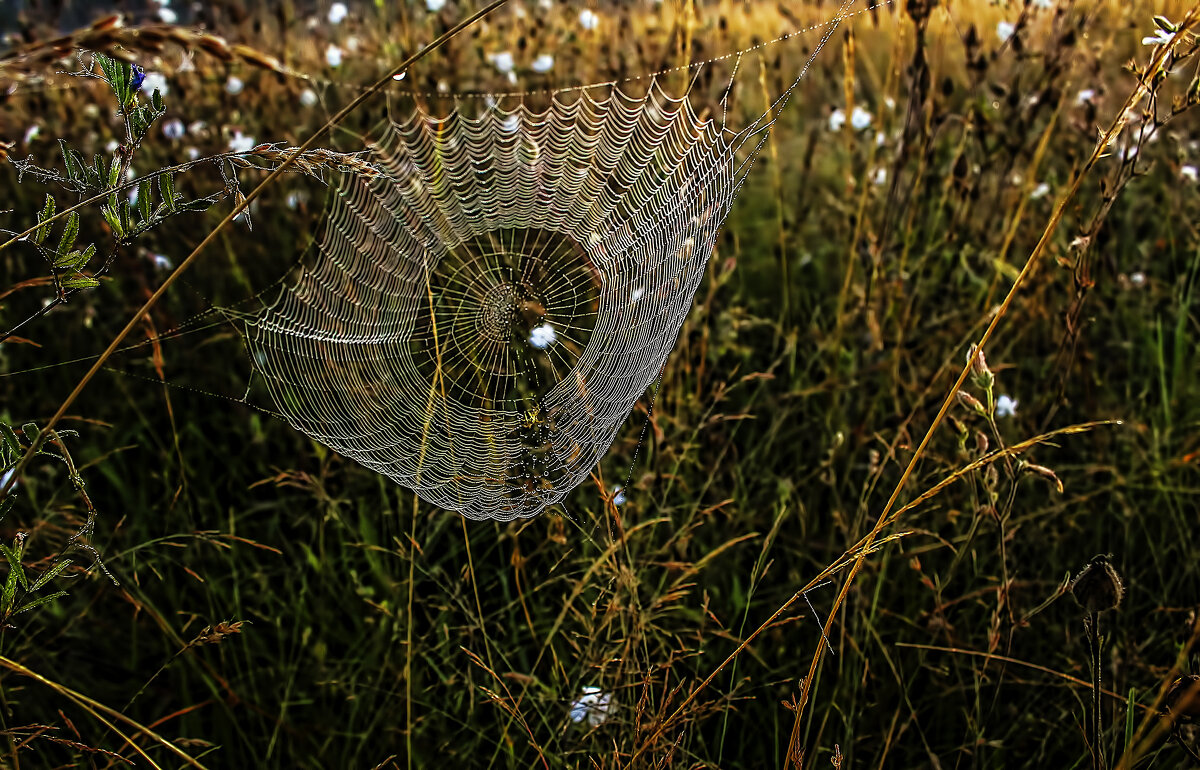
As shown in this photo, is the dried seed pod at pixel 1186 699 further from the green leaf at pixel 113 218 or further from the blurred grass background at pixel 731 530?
the green leaf at pixel 113 218

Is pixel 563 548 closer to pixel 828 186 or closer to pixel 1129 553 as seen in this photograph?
pixel 1129 553

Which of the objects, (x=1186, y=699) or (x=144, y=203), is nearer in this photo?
(x=1186, y=699)

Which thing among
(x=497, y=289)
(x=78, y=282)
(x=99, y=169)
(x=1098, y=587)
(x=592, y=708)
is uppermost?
(x=99, y=169)

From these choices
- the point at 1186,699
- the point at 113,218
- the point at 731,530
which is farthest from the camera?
the point at 731,530

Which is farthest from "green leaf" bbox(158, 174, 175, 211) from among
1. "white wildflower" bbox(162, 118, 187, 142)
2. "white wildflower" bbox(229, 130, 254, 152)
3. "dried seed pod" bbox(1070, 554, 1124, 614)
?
Result: "white wildflower" bbox(162, 118, 187, 142)

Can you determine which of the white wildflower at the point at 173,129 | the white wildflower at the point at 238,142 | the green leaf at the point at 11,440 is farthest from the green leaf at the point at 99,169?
the white wildflower at the point at 173,129

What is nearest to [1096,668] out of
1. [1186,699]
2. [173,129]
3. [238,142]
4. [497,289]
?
[1186,699]

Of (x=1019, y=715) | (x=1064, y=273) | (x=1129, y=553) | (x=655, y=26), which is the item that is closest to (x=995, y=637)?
(x=1019, y=715)

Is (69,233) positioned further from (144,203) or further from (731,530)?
(731,530)
